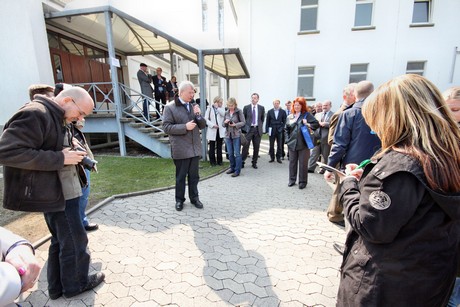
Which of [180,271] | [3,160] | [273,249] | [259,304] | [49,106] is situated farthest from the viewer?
[273,249]

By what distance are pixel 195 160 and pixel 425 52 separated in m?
12.7

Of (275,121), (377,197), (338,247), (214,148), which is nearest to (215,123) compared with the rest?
(214,148)

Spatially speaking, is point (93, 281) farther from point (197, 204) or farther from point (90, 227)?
point (197, 204)

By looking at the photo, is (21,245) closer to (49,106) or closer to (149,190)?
(49,106)

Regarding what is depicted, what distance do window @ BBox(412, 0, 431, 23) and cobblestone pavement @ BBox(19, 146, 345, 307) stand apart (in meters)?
11.9

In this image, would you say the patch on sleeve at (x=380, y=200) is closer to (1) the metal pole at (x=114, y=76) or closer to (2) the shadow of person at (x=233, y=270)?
(2) the shadow of person at (x=233, y=270)

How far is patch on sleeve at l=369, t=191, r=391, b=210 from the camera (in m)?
1.04

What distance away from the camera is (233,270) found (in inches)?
96.3

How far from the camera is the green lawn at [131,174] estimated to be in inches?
186

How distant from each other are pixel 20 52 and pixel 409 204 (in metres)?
9.36

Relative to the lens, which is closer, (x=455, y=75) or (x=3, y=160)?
(x=3, y=160)

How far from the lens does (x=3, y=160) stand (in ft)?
5.06

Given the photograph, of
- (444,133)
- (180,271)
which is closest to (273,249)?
(180,271)

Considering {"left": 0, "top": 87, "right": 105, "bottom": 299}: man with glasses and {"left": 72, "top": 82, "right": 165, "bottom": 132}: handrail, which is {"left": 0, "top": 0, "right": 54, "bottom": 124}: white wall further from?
{"left": 0, "top": 87, "right": 105, "bottom": 299}: man with glasses
